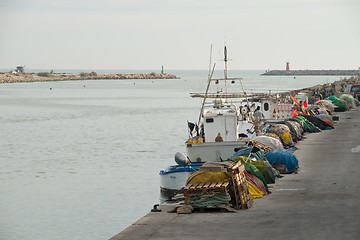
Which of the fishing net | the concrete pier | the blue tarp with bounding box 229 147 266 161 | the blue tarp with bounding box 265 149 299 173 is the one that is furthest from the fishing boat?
the fishing net

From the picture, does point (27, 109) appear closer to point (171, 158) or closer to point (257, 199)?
point (171, 158)

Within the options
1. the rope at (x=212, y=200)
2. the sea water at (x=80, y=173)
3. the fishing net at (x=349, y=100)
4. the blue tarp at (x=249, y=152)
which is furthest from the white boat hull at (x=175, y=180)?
the fishing net at (x=349, y=100)

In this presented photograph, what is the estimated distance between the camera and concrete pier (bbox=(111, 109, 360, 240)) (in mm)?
15617

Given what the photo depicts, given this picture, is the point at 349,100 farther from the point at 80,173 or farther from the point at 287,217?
the point at 287,217

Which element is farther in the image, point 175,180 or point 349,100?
point 349,100

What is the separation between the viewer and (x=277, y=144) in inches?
1179

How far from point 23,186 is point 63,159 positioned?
11.1 metres

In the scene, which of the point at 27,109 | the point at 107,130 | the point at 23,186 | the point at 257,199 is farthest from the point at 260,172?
the point at 27,109

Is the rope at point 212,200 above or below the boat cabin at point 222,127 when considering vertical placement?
below

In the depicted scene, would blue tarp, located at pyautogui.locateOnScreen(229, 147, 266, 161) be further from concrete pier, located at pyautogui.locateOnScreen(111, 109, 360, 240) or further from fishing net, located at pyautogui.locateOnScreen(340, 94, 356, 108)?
fishing net, located at pyautogui.locateOnScreen(340, 94, 356, 108)

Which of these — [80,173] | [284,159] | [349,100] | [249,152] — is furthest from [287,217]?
[349,100]

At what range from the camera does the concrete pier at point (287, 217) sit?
51.2 ft

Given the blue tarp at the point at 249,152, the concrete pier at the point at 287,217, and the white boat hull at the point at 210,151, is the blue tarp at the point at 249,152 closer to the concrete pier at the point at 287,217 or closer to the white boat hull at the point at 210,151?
the concrete pier at the point at 287,217

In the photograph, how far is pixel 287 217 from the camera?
56.6 feet
